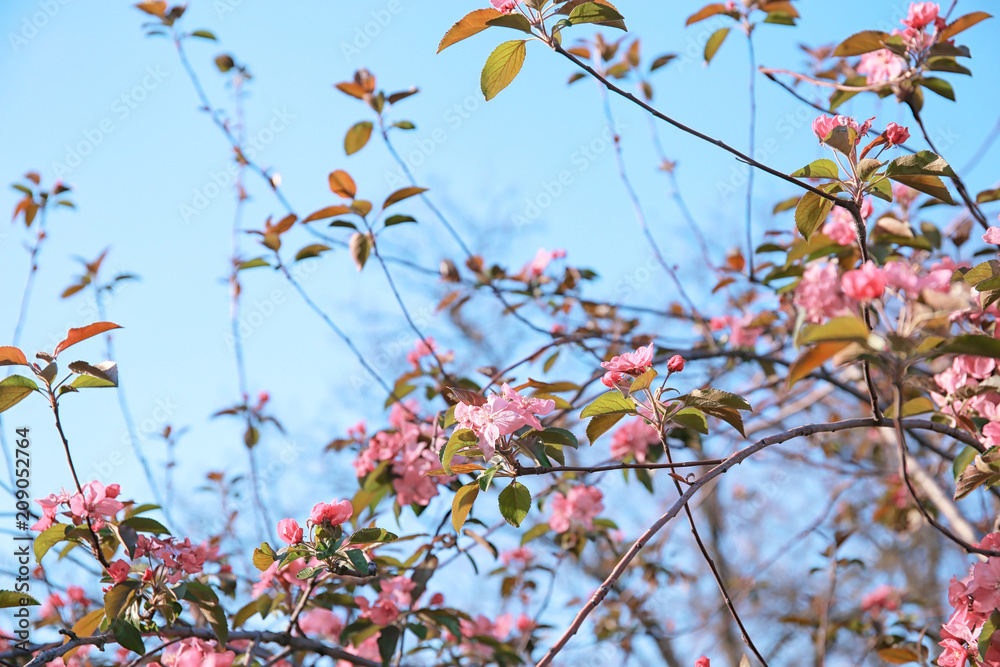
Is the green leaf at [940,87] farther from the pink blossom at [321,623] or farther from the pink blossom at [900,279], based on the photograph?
the pink blossom at [321,623]

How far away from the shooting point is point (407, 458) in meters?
1.85

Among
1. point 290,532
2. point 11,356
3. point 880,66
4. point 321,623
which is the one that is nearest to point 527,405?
point 290,532

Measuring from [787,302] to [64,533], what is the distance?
7.87 ft

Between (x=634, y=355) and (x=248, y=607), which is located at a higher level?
(x=634, y=355)

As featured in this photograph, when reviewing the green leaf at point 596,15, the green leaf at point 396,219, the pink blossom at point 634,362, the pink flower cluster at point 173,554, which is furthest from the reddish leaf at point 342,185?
the pink blossom at point 634,362

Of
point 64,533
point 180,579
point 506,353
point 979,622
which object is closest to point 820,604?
point 979,622

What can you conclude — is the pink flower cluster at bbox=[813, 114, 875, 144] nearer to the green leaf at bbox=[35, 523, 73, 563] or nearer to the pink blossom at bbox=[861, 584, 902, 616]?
the green leaf at bbox=[35, 523, 73, 563]

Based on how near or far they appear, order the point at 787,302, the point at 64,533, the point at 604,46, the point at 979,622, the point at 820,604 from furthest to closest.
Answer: the point at 820,604 → the point at 604,46 → the point at 787,302 → the point at 64,533 → the point at 979,622

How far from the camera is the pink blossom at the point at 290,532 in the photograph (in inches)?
50.9

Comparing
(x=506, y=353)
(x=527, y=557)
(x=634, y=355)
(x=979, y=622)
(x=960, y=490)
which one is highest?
(x=506, y=353)

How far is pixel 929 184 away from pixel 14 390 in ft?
5.66

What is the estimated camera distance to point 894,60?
66.2 inches

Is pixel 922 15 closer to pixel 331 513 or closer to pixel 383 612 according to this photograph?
pixel 331 513

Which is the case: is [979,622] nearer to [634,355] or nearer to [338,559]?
[634,355]
